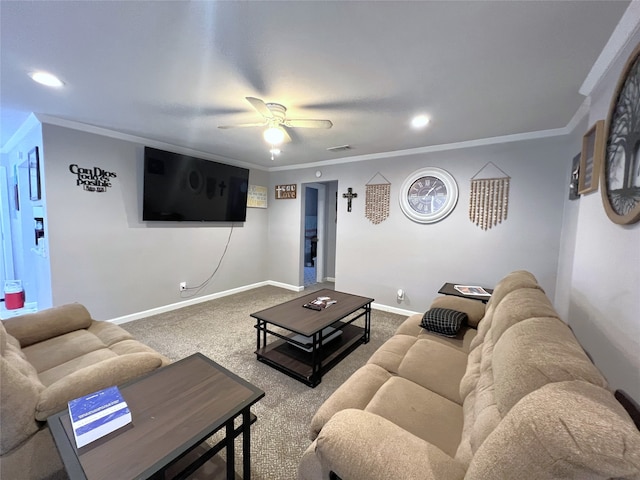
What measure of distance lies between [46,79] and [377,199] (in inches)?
139

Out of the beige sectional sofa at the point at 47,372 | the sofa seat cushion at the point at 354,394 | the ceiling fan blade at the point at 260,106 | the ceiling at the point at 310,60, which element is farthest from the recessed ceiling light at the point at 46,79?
the sofa seat cushion at the point at 354,394

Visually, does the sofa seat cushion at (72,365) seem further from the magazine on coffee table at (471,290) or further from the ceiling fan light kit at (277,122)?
the magazine on coffee table at (471,290)

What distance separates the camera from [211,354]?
2545 mm

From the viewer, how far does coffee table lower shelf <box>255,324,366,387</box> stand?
2.17 metres

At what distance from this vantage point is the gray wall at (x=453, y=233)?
2816mm

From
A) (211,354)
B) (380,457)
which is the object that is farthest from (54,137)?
(380,457)

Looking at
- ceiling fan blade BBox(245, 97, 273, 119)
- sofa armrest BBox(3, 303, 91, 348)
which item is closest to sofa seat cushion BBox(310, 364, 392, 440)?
ceiling fan blade BBox(245, 97, 273, 119)

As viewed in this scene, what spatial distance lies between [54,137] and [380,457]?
12.9 ft

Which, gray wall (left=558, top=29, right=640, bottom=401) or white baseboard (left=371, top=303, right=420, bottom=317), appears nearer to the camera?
gray wall (left=558, top=29, right=640, bottom=401)

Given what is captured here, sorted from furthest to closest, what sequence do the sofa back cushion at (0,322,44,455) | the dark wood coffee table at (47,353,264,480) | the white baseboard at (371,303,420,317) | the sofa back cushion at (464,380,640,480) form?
the white baseboard at (371,303,420,317) → the sofa back cushion at (0,322,44,455) → the dark wood coffee table at (47,353,264,480) → the sofa back cushion at (464,380,640,480)

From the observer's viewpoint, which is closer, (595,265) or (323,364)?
(595,265)

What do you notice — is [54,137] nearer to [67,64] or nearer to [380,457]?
[67,64]

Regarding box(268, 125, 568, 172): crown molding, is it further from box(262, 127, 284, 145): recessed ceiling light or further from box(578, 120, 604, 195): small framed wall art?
box(262, 127, 284, 145): recessed ceiling light

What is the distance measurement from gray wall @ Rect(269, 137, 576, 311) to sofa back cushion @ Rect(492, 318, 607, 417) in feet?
7.56
